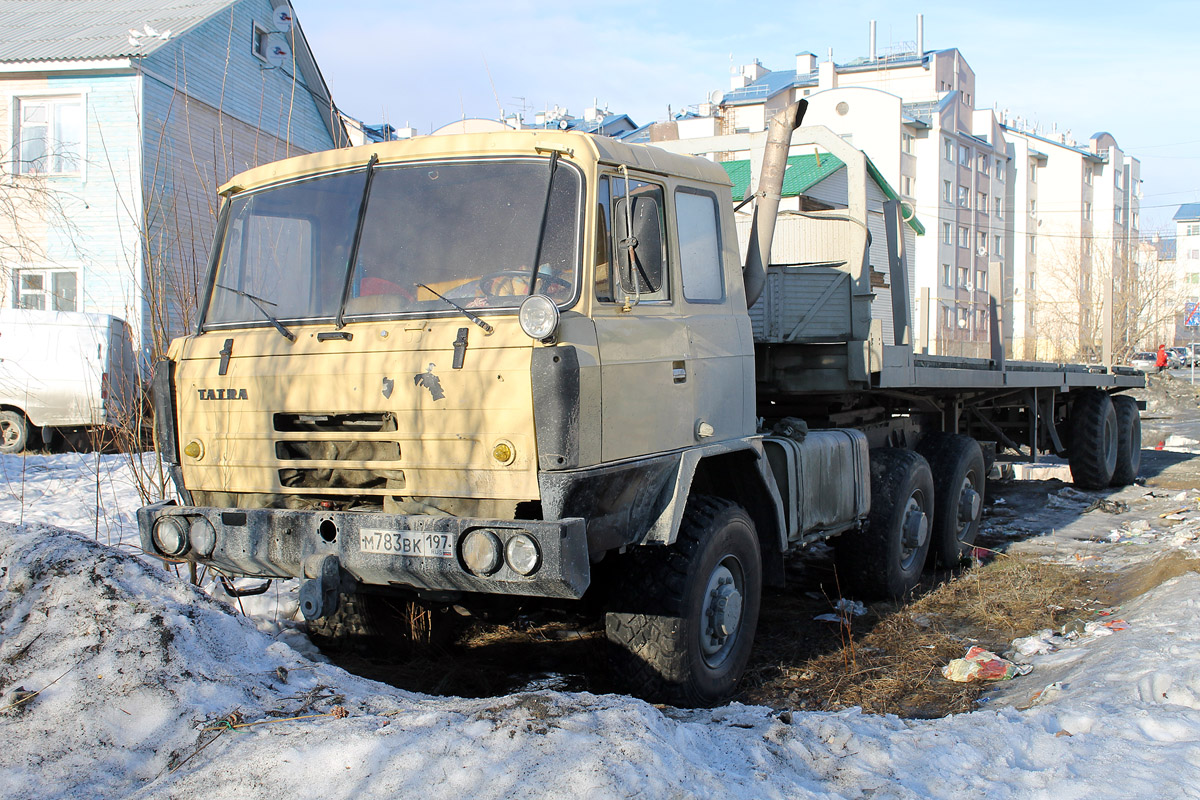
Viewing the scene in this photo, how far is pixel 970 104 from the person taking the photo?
60688 millimetres

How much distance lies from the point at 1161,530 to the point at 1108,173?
6955 cm

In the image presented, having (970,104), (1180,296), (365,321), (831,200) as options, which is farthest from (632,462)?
(970,104)

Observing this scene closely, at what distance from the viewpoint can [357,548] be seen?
3.98 metres

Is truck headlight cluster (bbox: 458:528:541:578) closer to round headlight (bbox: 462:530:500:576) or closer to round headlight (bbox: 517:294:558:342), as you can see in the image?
round headlight (bbox: 462:530:500:576)

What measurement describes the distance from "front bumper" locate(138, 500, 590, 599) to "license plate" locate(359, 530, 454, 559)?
0.01 m

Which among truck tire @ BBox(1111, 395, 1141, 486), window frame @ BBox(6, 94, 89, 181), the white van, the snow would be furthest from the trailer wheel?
truck tire @ BBox(1111, 395, 1141, 486)

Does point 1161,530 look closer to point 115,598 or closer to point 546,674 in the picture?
point 546,674

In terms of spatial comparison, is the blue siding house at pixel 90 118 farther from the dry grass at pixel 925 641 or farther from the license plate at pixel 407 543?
the license plate at pixel 407 543

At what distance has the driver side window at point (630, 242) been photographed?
13.7ft

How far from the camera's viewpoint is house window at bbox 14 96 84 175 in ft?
60.8

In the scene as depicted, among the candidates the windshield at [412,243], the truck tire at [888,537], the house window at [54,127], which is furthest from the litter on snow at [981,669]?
the house window at [54,127]

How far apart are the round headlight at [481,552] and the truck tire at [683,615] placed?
0.90m

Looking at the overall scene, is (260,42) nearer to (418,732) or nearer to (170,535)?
(170,535)

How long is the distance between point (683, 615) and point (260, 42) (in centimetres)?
2039
